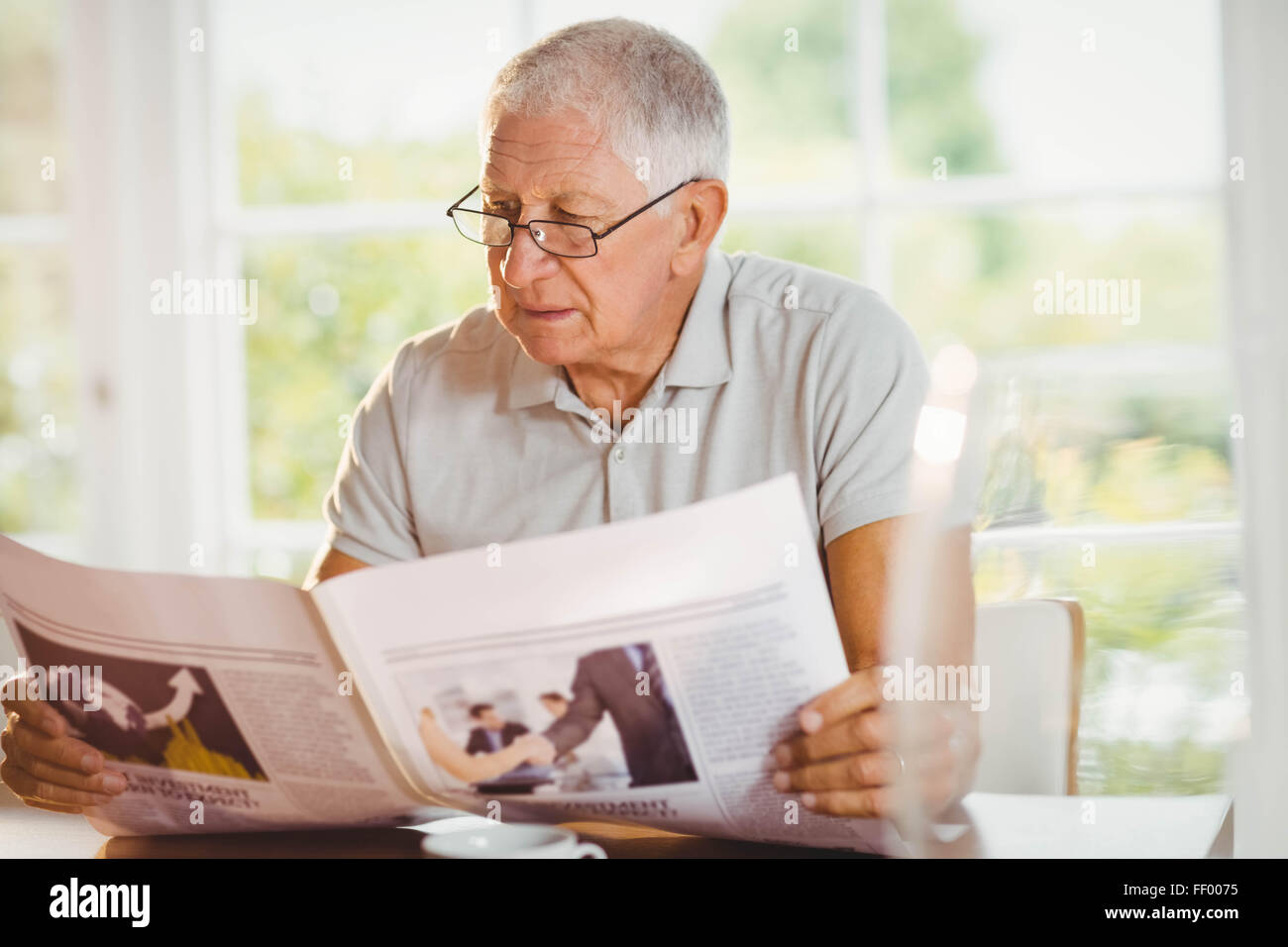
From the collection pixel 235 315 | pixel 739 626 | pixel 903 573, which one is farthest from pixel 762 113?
pixel 903 573

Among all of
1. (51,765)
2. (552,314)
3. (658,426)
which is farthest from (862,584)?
(51,765)

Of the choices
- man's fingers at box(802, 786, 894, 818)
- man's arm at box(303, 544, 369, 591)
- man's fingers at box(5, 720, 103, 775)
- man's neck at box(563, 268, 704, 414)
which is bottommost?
man's fingers at box(802, 786, 894, 818)

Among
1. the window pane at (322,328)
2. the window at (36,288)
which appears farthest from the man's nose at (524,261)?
the window at (36,288)

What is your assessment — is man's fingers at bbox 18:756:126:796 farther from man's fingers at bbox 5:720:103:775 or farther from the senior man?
the senior man

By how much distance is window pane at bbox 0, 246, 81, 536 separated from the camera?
3184mm

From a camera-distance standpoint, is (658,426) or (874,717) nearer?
(874,717)

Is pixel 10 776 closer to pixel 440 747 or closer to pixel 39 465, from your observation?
pixel 440 747

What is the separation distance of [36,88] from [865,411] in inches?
106

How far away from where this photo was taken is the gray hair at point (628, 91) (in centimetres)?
130

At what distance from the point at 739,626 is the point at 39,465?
2.93m

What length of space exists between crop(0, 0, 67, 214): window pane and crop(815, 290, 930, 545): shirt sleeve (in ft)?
8.30

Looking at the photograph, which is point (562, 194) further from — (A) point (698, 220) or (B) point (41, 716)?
(B) point (41, 716)

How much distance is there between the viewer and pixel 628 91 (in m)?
1.31

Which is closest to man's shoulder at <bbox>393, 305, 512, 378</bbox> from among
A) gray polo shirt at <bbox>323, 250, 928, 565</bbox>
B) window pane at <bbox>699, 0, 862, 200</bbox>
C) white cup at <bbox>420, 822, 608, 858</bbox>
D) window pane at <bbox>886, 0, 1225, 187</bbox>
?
gray polo shirt at <bbox>323, 250, 928, 565</bbox>
